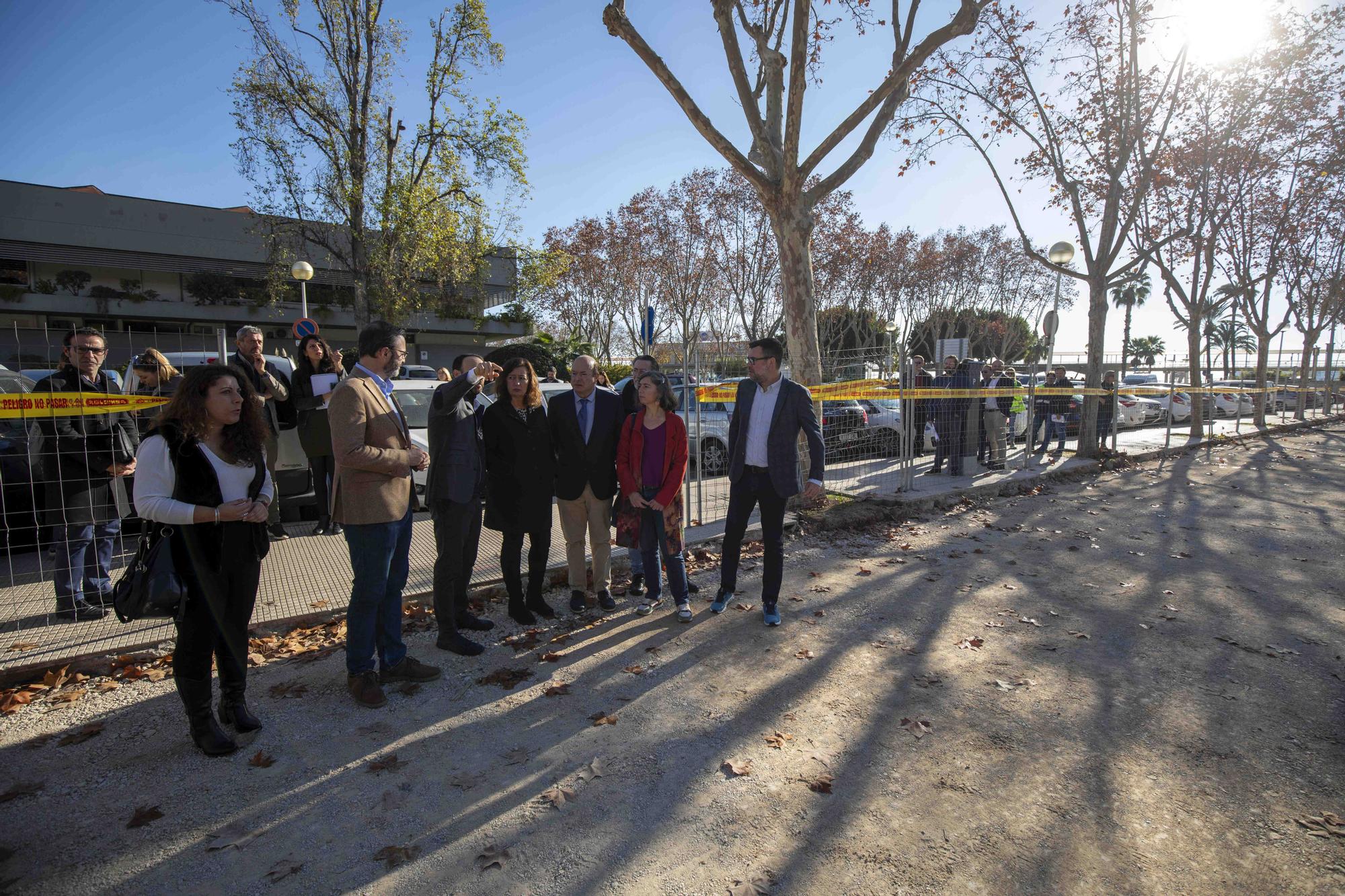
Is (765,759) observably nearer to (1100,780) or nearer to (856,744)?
(856,744)

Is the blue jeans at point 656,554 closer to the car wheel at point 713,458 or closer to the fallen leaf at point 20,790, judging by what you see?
the fallen leaf at point 20,790

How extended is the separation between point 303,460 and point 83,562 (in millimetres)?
2855

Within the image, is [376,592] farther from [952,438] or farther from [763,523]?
[952,438]

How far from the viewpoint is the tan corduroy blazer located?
355cm

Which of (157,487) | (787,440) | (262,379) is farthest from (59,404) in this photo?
(787,440)

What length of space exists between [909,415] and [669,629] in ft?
19.5

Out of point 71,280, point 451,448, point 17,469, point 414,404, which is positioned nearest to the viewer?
point 451,448

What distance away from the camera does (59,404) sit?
4785 mm

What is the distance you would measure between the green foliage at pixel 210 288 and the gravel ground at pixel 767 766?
36707 mm

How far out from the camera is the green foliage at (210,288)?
33562 mm

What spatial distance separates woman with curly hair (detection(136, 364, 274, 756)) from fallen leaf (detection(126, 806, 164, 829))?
394 millimetres

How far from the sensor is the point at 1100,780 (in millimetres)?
3008

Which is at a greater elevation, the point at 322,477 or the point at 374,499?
the point at 374,499

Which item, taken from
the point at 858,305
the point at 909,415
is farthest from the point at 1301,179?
the point at 909,415
